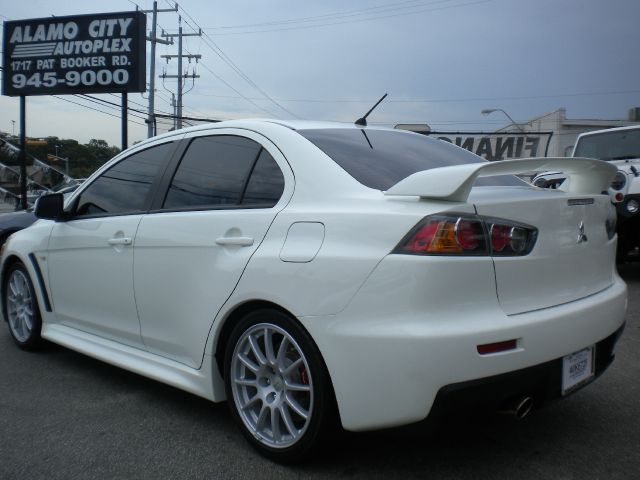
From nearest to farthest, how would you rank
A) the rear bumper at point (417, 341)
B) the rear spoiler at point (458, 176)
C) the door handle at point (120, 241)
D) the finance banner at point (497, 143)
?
the rear bumper at point (417, 341) → the rear spoiler at point (458, 176) → the door handle at point (120, 241) → the finance banner at point (497, 143)

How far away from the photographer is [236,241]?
2.84 metres

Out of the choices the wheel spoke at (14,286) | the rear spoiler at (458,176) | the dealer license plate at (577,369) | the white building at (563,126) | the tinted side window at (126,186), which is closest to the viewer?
the rear spoiler at (458,176)

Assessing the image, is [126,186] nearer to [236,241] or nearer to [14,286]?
[236,241]

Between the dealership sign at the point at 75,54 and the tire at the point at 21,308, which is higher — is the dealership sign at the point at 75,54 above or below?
above

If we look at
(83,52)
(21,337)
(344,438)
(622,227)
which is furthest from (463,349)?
(83,52)

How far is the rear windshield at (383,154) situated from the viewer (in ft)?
9.07

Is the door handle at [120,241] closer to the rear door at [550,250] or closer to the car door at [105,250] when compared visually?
the car door at [105,250]

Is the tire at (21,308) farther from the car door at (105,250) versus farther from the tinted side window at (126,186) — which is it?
the tinted side window at (126,186)

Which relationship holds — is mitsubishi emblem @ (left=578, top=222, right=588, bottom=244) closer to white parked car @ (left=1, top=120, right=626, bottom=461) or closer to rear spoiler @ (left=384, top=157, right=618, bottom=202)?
white parked car @ (left=1, top=120, right=626, bottom=461)

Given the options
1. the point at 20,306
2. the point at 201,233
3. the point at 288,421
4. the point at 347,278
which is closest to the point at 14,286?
the point at 20,306

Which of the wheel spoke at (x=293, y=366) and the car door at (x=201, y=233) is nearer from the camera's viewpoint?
the wheel spoke at (x=293, y=366)

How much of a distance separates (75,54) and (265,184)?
16067 mm

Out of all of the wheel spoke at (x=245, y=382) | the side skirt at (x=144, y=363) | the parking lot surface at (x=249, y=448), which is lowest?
the parking lot surface at (x=249, y=448)

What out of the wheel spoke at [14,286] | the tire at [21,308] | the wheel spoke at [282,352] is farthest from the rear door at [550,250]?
the wheel spoke at [14,286]
